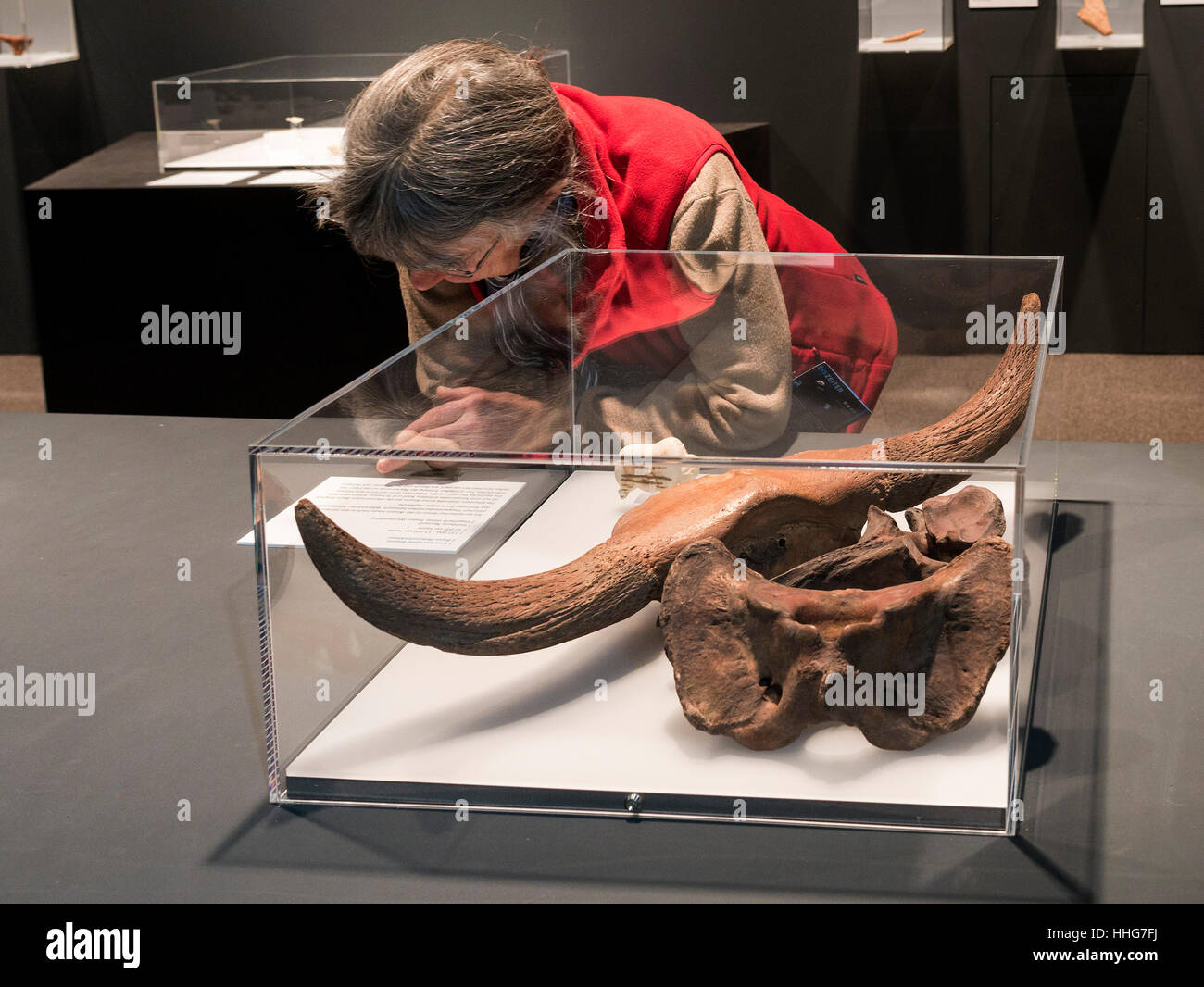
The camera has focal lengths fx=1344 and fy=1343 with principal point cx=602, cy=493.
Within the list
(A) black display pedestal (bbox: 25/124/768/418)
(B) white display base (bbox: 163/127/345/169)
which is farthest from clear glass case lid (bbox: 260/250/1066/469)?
(B) white display base (bbox: 163/127/345/169)

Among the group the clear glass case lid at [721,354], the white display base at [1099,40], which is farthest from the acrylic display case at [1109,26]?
the clear glass case lid at [721,354]

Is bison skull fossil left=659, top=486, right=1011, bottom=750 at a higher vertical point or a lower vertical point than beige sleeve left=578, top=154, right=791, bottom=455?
lower

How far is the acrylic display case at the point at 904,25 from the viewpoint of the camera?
330 cm

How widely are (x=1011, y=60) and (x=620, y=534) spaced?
2.66 m

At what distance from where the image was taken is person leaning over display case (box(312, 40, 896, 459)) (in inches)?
54.1

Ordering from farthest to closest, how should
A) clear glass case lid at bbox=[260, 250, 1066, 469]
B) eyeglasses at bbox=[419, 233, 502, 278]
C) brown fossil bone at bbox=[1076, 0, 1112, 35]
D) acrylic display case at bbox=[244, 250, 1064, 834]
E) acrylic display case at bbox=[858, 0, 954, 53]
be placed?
acrylic display case at bbox=[858, 0, 954, 53], brown fossil bone at bbox=[1076, 0, 1112, 35], eyeglasses at bbox=[419, 233, 502, 278], clear glass case lid at bbox=[260, 250, 1066, 469], acrylic display case at bbox=[244, 250, 1064, 834]

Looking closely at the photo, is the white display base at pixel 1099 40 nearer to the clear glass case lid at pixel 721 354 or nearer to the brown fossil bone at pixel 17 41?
the clear glass case lid at pixel 721 354

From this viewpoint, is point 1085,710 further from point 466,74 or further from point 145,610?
point 145,610

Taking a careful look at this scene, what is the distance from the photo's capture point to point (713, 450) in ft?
4.08

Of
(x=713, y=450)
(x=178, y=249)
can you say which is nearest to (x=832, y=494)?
(x=713, y=450)

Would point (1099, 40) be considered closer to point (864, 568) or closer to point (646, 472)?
point (864, 568)

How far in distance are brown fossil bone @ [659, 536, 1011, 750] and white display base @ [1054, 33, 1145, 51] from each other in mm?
2555

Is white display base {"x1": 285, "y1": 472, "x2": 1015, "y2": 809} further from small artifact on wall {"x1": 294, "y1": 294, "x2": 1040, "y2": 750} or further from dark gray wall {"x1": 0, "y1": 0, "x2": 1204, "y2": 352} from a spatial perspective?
dark gray wall {"x1": 0, "y1": 0, "x2": 1204, "y2": 352}

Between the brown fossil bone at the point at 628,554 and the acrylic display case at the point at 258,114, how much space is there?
7.41ft
